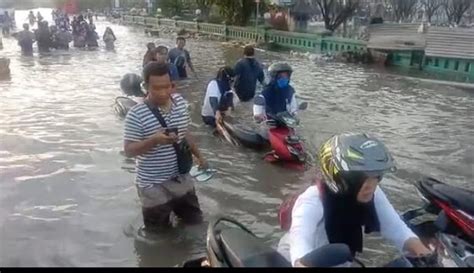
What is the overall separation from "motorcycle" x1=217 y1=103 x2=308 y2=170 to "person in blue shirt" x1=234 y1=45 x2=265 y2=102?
5.87ft

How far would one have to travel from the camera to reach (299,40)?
2730 cm

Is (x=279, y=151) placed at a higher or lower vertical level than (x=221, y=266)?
lower

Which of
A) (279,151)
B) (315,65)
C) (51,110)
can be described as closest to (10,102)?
(51,110)

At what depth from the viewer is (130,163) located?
8.73 metres

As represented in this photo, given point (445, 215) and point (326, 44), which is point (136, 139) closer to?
point (445, 215)

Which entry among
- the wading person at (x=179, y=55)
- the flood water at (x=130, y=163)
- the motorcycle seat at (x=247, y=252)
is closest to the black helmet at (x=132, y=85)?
Result: the flood water at (x=130, y=163)

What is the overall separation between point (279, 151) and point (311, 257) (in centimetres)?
570

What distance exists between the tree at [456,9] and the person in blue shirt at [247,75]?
29.7 m

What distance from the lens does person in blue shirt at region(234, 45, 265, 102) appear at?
1030 centimetres

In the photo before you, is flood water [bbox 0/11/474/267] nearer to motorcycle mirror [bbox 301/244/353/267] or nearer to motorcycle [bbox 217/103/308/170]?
motorcycle [bbox 217/103/308/170]

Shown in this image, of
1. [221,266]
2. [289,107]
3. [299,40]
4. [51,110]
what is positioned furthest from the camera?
[299,40]

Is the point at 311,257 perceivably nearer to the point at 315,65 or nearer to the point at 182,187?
the point at 182,187

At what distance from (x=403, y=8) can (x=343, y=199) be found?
127ft

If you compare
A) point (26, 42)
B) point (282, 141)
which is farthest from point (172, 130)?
point (26, 42)
